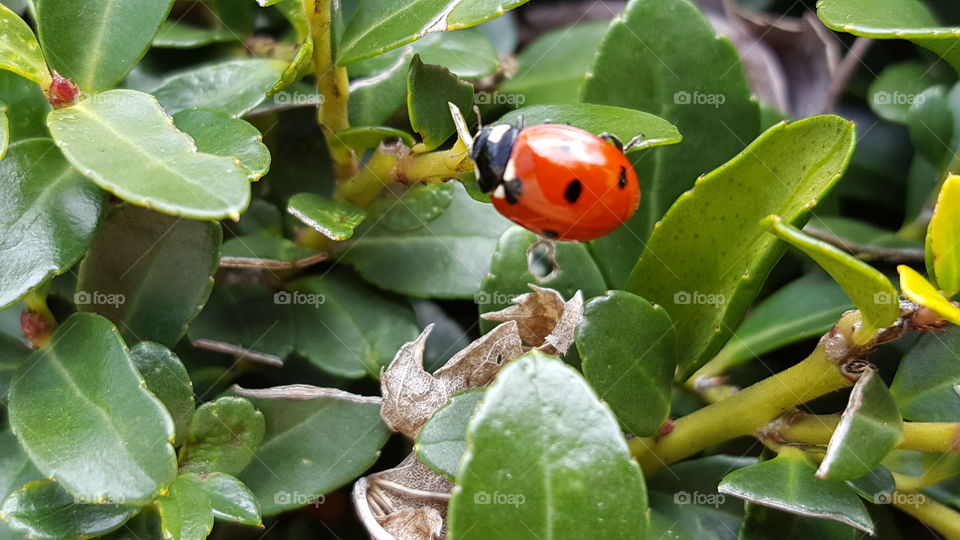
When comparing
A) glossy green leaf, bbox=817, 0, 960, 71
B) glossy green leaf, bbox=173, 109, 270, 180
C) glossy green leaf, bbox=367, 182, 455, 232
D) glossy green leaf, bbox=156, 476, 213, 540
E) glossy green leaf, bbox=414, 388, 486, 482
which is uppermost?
glossy green leaf, bbox=817, 0, 960, 71

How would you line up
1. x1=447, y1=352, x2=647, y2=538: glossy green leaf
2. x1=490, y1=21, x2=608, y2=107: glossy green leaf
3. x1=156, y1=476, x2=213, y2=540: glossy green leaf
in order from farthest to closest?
x1=490, y1=21, x2=608, y2=107: glossy green leaf < x1=156, y1=476, x2=213, y2=540: glossy green leaf < x1=447, y1=352, x2=647, y2=538: glossy green leaf

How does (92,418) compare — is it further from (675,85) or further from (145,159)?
(675,85)

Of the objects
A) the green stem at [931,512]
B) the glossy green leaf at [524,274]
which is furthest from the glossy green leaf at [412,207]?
the green stem at [931,512]

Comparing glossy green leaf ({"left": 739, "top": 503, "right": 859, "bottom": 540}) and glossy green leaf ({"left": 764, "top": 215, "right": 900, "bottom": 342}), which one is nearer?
glossy green leaf ({"left": 764, "top": 215, "right": 900, "bottom": 342})

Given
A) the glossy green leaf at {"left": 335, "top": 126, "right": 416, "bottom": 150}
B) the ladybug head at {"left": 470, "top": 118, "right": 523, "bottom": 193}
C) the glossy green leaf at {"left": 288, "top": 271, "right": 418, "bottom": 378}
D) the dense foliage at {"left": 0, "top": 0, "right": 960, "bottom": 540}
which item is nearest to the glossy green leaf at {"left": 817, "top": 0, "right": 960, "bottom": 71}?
the dense foliage at {"left": 0, "top": 0, "right": 960, "bottom": 540}

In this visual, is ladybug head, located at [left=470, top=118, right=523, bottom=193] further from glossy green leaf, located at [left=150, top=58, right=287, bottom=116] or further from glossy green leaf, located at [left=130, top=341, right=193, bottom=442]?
glossy green leaf, located at [left=130, top=341, right=193, bottom=442]

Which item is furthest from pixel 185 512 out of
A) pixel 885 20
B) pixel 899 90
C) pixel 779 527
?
pixel 899 90
